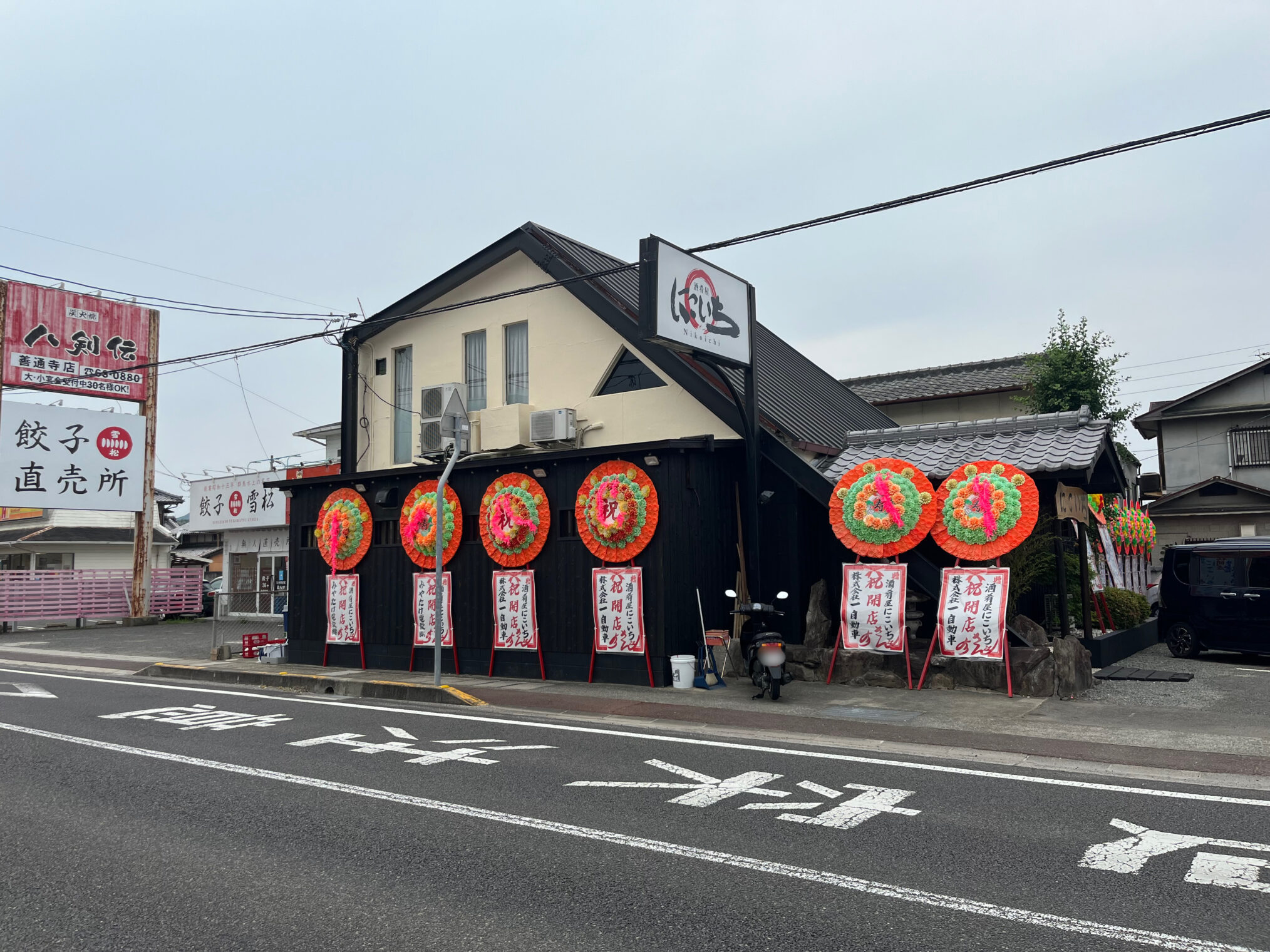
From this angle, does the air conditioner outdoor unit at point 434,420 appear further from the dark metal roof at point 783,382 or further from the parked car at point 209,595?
the parked car at point 209,595

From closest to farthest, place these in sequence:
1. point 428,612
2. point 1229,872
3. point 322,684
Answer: point 1229,872, point 322,684, point 428,612

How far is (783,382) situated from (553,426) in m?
5.27

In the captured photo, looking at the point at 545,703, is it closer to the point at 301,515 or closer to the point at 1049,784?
the point at 1049,784

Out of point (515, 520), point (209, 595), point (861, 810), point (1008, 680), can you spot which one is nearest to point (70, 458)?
point (209, 595)

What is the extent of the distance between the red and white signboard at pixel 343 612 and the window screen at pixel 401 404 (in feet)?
10.8

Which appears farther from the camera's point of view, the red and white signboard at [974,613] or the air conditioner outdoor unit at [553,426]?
the air conditioner outdoor unit at [553,426]

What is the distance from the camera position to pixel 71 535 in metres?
35.5

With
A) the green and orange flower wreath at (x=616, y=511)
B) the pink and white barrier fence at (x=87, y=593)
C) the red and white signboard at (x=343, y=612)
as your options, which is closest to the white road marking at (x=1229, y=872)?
the green and orange flower wreath at (x=616, y=511)

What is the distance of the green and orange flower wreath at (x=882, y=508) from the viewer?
12305 millimetres

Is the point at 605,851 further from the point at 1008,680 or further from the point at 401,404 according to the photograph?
Result: the point at 401,404

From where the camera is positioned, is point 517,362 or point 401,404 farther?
point 401,404

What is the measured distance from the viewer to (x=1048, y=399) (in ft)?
71.9

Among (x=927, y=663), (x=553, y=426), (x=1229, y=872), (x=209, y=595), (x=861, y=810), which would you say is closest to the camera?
(x=1229, y=872)

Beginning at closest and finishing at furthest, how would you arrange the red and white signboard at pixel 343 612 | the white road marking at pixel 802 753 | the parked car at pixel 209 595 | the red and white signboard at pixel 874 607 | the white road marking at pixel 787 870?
the white road marking at pixel 787 870 < the white road marking at pixel 802 753 < the red and white signboard at pixel 874 607 < the red and white signboard at pixel 343 612 < the parked car at pixel 209 595
